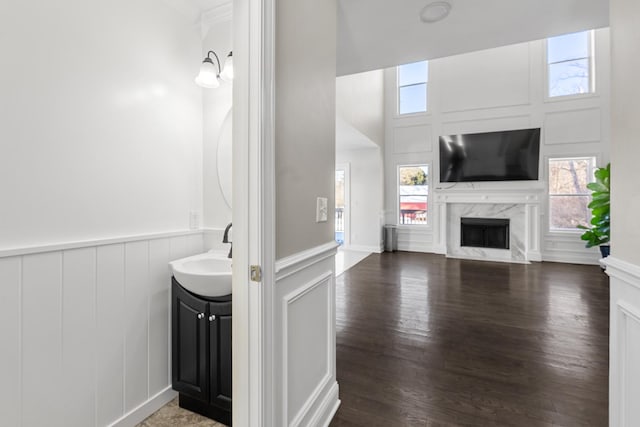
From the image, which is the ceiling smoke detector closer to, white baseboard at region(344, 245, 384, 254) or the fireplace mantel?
the fireplace mantel

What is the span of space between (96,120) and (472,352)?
118 inches

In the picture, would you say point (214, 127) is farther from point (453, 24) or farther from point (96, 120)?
point (453, 24)

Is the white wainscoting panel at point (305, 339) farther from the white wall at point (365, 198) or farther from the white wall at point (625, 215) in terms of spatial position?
the white wall at point (365, 198)

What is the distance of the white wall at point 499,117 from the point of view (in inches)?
211

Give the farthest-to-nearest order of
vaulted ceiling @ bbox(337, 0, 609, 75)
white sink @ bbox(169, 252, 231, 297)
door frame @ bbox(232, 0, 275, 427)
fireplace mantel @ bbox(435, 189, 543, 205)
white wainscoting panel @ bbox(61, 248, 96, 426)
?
fireplace mantel @ bbox(435, 189, 543, 205) → vaulted ceiling @ bbox(337, 0, 609, 75) → white sink @ bbox(169, 252, 231, 297) → white wainscoting panel @ bbox(61, 248, 96, 426) → door frame @ bbox(232, 0, 275, 427)

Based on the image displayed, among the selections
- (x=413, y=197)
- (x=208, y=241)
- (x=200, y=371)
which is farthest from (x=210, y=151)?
(x=413, y=197)

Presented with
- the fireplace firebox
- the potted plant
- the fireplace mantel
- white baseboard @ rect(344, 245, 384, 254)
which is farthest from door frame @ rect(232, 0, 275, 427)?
the fireplace firebox

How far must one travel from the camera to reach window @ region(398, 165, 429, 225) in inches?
266

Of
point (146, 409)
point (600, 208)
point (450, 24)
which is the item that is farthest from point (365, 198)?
point (146, 409)

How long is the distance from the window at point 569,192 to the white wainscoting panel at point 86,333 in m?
6.74

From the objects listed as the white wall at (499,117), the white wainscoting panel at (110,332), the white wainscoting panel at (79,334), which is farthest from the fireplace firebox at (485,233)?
the white wainscoting panel at (79,334)

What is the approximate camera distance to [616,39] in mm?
1055

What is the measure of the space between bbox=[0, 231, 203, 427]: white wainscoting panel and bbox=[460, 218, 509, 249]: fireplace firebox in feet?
19.4

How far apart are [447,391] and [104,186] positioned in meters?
2.37
